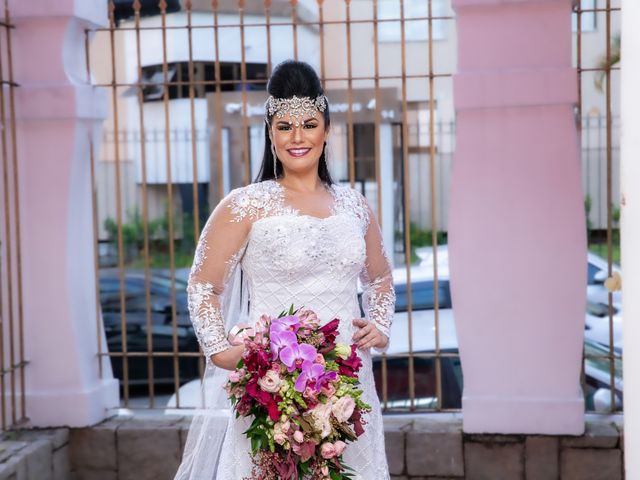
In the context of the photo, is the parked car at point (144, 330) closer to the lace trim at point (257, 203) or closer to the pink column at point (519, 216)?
the pink column at point (519, 216)

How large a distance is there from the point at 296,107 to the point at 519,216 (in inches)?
67.1

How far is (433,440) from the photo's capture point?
5137 millimetres

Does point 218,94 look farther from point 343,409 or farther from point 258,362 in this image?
point 343,409

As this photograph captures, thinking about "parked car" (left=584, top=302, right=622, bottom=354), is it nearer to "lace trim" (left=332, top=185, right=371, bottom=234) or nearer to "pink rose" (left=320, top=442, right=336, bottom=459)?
"lace trim" (left=332, top=185, right=371, bottom=234)

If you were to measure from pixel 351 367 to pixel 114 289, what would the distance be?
662cm

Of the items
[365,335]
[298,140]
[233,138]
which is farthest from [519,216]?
[233,138]

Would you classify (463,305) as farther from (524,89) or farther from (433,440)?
(524,89)

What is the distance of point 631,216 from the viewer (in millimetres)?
2428

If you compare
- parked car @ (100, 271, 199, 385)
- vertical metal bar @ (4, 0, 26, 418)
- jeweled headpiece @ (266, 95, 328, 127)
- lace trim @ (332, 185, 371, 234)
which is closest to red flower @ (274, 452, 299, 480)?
lace trim @ (332, 185, 371, 234)

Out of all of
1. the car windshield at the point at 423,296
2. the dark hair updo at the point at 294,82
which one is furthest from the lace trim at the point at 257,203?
the car windshield at the point at 423,296

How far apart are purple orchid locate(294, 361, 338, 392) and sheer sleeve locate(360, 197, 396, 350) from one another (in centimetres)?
75

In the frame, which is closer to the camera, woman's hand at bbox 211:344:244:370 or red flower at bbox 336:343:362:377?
red flower at bbox 336:343:362:377

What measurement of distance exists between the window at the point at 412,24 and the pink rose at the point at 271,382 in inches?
590

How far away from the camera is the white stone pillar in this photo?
5.19 m
